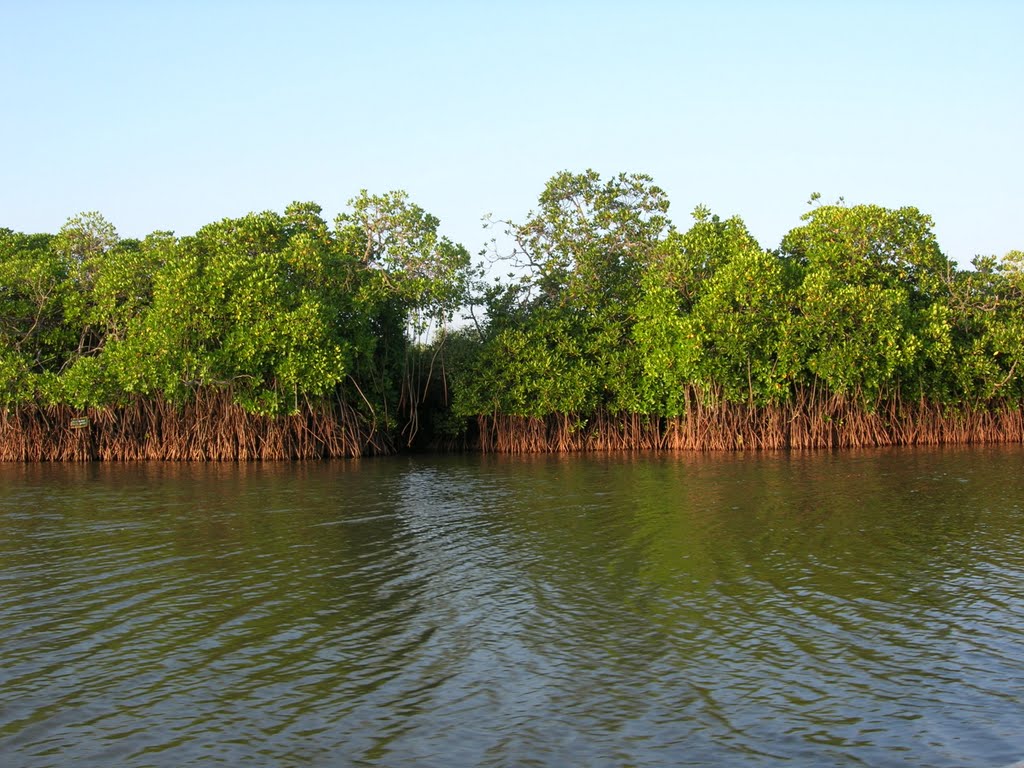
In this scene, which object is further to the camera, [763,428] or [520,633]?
[763,428]

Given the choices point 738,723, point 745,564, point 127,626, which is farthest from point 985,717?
point 127,626

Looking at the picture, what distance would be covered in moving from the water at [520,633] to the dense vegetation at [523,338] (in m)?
10.2

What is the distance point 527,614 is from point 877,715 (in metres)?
3.78

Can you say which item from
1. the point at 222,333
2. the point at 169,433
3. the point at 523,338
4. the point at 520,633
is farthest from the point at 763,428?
the point at 520,633

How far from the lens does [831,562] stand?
11.8 m

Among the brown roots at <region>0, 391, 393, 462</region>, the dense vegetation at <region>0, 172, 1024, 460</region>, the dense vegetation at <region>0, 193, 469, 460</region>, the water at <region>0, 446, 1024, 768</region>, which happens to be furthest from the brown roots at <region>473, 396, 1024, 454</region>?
the water at <region>0, 446, 1024, 768</region>

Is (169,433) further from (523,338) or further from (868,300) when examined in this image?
(868,300)

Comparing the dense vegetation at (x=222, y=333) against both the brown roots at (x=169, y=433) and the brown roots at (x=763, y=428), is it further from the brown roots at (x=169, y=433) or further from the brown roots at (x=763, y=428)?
the brown roots at (x=763, y=428)

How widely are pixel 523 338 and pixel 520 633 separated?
72.7 ft

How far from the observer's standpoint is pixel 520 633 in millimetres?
8992

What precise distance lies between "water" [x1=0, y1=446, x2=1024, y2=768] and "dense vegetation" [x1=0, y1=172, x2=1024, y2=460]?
10184mm

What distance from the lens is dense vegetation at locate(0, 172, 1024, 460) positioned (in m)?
26.9

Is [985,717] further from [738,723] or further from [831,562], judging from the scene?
[831,562]

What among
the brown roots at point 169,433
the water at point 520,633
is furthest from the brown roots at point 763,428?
the water at point 520,633
